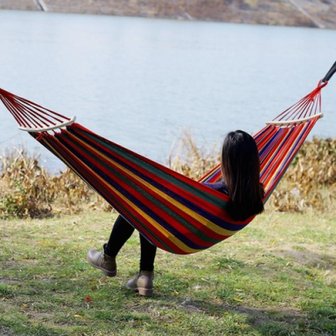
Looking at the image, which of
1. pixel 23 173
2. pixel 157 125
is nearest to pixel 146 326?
pixel 23 173

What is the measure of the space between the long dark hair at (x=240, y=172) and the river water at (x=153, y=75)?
9.37ft

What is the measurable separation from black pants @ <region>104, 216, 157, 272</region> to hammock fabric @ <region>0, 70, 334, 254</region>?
200 mm

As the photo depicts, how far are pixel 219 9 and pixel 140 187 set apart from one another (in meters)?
24.5

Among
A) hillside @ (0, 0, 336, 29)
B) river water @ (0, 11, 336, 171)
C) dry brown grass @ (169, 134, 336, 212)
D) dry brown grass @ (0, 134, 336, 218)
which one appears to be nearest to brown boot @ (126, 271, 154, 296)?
dry brown grass @ (0, 134, 336, 218)

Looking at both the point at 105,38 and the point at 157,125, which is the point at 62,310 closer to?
the point at 157,125

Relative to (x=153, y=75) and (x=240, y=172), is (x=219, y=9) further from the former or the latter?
(x=240, y=172)

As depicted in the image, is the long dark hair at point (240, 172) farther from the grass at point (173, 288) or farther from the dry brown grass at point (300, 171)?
the dry brown grass at point (300, 171)

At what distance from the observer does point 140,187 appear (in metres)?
2.52

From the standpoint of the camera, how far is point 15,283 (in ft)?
9.36

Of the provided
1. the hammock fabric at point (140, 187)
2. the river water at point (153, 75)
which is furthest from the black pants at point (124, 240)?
the river water at point (153, 75)

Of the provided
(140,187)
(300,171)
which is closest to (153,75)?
(300,171)

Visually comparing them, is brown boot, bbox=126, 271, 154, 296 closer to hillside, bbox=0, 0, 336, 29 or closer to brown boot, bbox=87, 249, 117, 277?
brown boot, bbox=87, 249, 117, 277

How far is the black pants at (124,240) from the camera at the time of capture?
277 cm

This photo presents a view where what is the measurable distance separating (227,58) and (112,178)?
17.6 meters
